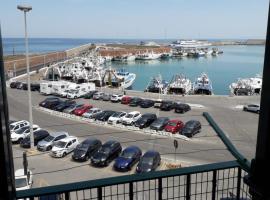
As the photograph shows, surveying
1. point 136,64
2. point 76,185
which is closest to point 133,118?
point 76,185

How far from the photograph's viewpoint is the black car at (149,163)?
1236 centimetres

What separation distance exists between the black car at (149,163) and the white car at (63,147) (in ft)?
12.8

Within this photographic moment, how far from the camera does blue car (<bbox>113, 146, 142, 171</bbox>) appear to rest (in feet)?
42.1

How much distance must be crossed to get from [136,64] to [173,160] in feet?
212

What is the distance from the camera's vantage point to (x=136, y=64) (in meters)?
77.9

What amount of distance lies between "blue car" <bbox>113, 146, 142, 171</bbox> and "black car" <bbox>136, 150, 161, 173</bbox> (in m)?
0.46

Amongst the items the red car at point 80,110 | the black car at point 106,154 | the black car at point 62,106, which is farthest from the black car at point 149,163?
the black car at point 62,106

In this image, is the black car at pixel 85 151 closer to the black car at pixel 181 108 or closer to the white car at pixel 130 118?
the white car at pixel 130 118

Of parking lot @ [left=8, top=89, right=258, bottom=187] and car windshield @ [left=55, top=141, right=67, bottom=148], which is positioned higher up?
car windshield @ [left=55, top=141, right=67, bottom=148]

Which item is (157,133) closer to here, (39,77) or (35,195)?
(35,195)

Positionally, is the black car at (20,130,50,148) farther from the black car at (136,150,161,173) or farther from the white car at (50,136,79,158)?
the black car at (136,150,161,173)

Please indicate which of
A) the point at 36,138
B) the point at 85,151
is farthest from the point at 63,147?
the point at 36,138

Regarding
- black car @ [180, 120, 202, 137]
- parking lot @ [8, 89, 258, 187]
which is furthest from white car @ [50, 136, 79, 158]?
black car @ [180, 120, 202, 137]

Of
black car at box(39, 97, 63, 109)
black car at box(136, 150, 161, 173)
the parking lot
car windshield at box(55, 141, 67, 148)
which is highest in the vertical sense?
black car at box(136, 150, 161, 173)
